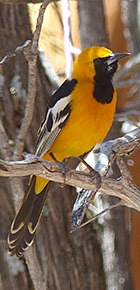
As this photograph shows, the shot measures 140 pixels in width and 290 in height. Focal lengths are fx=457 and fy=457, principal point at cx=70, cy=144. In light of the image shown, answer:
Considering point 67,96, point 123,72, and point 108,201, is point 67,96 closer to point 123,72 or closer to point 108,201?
point 108,201

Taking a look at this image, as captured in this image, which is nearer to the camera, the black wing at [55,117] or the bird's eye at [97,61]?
the black wing at [55,117]

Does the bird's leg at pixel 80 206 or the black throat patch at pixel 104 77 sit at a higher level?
the black throat patch at pixel 104 77

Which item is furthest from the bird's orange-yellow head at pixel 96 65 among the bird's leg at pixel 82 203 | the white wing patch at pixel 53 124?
the bird's leg at pixel 82 203

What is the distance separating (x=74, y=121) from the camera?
278cm

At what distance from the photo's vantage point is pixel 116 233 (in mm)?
3605

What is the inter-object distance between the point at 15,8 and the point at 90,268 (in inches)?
79.3

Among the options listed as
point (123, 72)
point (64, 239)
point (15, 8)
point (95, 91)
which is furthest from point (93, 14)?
point (64, 239)

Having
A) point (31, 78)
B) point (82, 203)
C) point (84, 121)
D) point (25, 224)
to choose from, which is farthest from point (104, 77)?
point (25, 224)

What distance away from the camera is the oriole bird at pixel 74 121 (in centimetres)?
279

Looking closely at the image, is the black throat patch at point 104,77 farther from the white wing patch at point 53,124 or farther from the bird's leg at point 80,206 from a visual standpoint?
the bird's leg at point 80,206

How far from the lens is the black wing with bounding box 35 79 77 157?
2.81 meters

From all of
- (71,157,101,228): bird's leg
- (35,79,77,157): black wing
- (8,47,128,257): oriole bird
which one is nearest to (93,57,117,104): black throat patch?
(8,47,128,257): oriole bird

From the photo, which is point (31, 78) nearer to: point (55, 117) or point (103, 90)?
point (55, 117)

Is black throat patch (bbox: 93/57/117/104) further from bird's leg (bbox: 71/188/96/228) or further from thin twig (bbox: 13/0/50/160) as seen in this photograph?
bird's leg (bbox: 71/188/96/228)
